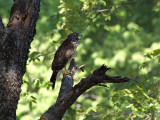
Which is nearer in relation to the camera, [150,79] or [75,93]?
[75,93]

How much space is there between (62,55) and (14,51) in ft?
7.37

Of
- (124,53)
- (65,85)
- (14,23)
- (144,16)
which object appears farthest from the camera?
(144,16)

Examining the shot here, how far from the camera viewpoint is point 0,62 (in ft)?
12.7

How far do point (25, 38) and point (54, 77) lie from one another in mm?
2286

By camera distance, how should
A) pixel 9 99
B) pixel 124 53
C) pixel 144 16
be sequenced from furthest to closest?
pixel 144 16
pixel 124 53
pixel 9 99

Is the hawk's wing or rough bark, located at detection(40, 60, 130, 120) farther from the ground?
the hawk's wing

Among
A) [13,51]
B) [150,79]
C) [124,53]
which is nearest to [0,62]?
[13,51]

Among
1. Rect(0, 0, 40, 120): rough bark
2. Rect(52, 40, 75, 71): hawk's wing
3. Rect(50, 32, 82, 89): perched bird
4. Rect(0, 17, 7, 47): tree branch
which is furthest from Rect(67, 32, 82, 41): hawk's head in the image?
Rect(0, 17, 7, 47): tree branch

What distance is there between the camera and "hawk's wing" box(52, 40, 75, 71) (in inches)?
241

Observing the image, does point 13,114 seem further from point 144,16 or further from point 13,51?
point 144,16

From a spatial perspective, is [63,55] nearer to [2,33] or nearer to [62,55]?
[62,55]

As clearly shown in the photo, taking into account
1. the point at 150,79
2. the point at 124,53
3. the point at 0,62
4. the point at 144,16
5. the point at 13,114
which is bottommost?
the point at 13,114

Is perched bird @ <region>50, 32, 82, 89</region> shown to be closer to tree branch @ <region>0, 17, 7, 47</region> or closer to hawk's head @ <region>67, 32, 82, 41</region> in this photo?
hawk's head @ <region>67, 32, 82, 41</region>

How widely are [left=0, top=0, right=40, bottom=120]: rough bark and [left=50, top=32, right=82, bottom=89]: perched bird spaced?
1.91 m
